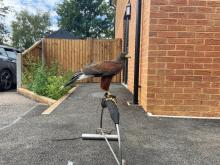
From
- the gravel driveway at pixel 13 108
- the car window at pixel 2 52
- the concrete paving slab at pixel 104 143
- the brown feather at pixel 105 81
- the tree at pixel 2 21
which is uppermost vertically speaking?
the tree at pixel 2 21

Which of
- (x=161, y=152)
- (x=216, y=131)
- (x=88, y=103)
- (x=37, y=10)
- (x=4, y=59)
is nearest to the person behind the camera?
(x=161, y=152)

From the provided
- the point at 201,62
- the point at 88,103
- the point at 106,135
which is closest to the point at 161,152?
the point at 106,135

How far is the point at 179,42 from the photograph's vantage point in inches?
198

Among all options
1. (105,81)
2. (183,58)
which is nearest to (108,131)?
(105,81)

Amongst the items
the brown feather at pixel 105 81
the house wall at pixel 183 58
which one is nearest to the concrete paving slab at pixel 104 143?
the house wall at pixel 183 58

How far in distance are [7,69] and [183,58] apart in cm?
784

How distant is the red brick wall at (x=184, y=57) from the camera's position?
4.98 m

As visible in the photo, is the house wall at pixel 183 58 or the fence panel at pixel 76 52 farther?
the fence panel at pixel 76 52

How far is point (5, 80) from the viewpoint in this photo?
11086 millimetres

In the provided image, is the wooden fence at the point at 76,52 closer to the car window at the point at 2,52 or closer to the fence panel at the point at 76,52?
the fence panel at the point at 76,52

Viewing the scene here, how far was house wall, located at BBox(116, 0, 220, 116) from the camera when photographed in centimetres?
498

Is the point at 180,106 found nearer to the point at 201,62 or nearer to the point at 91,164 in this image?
the point at 201,62

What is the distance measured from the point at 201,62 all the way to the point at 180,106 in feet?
2.65

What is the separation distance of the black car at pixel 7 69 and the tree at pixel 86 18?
82.5ft
